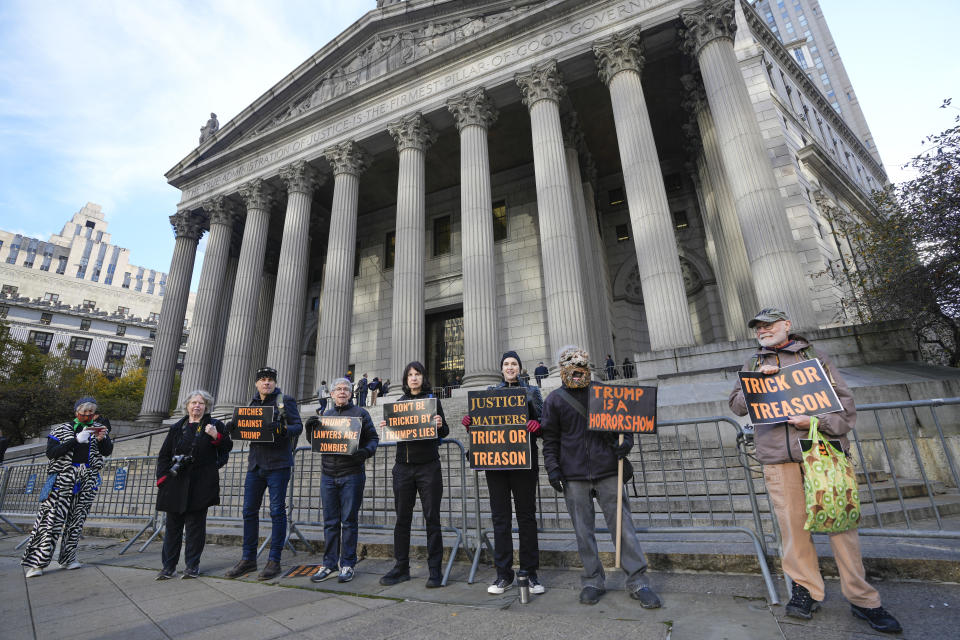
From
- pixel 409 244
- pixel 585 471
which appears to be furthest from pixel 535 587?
pixel 409 244

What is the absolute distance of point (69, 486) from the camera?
595 centimetres

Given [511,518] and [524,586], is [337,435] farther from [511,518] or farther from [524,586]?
[524,586]

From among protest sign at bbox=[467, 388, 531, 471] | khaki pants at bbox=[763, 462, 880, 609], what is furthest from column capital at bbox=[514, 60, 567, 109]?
khaki pants at bbox=[763, 462, 880, 609]

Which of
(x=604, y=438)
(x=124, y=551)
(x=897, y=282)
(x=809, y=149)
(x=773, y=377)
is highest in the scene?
(x=809, y=149)

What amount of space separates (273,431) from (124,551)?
4.21 m

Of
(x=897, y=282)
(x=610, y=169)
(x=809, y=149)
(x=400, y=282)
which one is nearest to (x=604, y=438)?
(x=400, y=282)

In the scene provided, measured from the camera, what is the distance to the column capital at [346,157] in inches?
805

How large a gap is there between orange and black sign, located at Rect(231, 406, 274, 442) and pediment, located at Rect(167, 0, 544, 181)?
18191 millimetres

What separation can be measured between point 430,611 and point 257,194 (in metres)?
23.8

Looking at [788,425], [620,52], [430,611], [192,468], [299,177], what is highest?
[620,52]

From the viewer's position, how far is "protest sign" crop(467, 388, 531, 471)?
4.14 m

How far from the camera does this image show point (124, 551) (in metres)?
6.86

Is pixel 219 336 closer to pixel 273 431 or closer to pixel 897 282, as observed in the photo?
pixel 273 431

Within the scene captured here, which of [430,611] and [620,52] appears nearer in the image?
[430,611]
